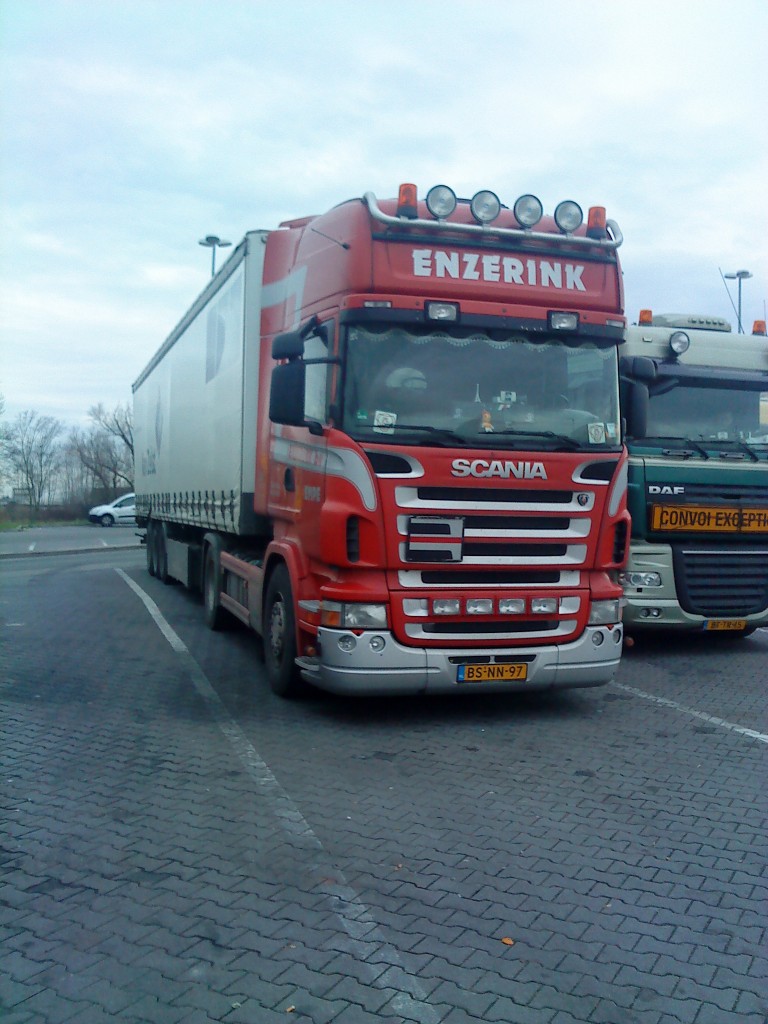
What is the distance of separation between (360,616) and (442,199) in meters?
3.17

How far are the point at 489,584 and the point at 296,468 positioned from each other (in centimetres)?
183

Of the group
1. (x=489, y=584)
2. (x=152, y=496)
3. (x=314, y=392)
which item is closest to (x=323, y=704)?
(x=489, y=584)

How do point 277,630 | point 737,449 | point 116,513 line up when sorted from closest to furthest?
point 277,630 < point 737,449 < point 116,513

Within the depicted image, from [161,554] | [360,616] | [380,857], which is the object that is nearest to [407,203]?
[360,616]

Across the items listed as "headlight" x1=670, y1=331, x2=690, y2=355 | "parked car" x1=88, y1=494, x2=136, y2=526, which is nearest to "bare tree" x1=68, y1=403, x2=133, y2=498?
"parked car" x1=88, y1=494, x2=136, y2=526

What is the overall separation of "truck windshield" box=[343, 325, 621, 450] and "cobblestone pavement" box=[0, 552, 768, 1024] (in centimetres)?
220

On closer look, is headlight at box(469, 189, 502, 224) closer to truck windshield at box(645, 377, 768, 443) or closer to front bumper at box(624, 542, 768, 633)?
truck windshield at box(645, 377, 768, 443)

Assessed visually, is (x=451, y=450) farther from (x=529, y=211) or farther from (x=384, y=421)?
(x=529, y=211)

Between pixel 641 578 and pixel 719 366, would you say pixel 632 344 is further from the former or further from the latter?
pixel 641 578

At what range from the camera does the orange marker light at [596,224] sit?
25.0ft

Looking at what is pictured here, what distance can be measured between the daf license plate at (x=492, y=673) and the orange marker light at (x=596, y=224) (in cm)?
342

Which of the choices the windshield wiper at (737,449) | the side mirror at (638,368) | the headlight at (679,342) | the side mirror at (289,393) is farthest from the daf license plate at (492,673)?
the headlight at (679,342)

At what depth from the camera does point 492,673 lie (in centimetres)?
713

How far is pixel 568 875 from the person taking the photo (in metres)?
4.48
